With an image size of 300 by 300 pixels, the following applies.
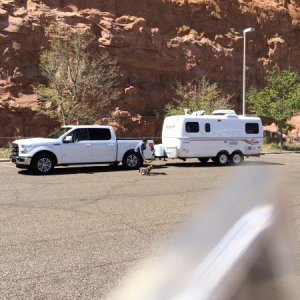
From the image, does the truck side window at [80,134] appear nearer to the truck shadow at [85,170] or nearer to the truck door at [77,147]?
the truck door at [77,147]

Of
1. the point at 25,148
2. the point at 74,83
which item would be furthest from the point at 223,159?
the point at 74,83

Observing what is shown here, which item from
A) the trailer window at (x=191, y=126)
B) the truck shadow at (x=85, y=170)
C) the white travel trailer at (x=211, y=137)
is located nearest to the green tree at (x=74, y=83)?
the white travel trailer at (x=211, y=137)

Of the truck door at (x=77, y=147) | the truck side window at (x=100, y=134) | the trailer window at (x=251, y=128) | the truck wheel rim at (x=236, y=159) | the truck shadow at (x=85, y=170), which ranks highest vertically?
the trailer window at (x=251, y=128)

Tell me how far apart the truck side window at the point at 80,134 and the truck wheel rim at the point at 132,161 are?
2.05 metres

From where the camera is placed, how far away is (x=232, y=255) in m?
1.62

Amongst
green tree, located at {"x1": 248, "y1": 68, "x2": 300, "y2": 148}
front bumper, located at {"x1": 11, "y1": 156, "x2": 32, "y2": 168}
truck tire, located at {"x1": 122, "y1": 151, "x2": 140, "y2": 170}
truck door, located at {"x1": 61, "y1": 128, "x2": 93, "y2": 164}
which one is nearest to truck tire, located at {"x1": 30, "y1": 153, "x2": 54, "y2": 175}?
front bumper, located at {"x1": 11, "y1": 156, "x2": 32, "y2": 168}

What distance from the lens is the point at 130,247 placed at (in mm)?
6566

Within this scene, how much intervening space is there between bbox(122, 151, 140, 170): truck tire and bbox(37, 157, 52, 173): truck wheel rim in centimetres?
325

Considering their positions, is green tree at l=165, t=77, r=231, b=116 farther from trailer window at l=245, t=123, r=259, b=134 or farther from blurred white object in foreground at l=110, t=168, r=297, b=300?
blurred white object in foreground at l=110, t=168, r=297, b=300

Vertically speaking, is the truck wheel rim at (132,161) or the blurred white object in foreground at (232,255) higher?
the blurred white object in foreground at (232,255)

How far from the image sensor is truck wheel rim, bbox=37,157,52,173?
17.9 metres

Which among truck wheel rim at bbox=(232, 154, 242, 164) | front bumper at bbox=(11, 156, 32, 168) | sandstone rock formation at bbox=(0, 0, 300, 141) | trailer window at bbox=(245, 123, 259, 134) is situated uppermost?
sandstone rock formation at bbox=(0, 0, 300, 141)

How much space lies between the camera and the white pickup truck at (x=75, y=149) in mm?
17859

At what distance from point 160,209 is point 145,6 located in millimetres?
40337
